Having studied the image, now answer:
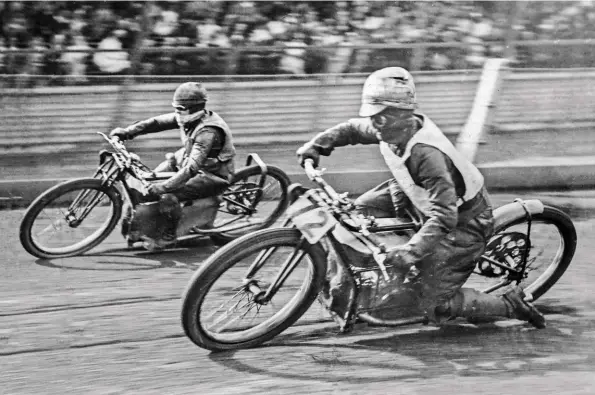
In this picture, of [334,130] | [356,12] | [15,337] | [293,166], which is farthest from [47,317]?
[356,12]

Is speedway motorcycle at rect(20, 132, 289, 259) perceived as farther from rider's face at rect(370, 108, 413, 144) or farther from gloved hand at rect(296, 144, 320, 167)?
rider's face at rect(370, 108, 413, 144)

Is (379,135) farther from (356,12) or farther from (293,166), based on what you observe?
(356,12)

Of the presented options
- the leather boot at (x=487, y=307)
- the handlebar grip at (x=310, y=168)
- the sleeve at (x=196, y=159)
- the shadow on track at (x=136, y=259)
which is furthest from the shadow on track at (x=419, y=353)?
the sleeve at (x=196, y=159)

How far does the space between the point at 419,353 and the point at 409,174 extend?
40.6 inches

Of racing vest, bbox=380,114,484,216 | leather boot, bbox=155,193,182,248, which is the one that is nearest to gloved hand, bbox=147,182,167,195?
leather boot, bbox=155,193,182,248

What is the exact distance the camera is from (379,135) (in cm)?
490

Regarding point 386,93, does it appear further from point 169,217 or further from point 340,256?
point 169,217

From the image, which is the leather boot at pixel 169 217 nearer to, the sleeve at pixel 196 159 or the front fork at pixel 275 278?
the sleeve at pixel 196 159

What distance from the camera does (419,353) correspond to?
505cm

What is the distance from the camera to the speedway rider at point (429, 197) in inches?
186

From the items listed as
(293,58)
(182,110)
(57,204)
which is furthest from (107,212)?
(293,58)

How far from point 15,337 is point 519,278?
10.1 feet

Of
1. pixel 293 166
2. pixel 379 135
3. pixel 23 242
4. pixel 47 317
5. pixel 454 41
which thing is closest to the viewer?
pixel 379 135

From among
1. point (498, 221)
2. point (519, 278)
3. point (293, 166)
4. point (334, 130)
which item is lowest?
point (293, 166)
